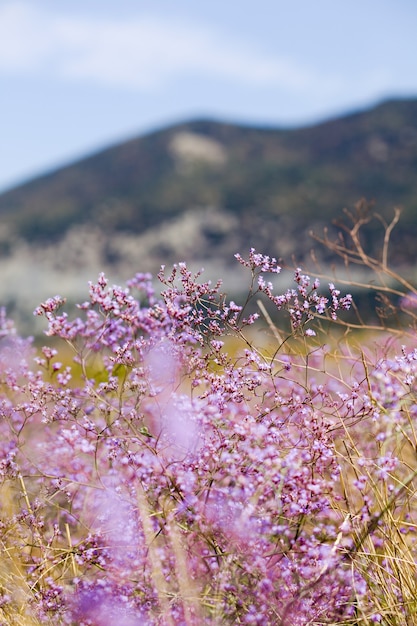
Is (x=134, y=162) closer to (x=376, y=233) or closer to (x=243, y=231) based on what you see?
(x=243, y=231)

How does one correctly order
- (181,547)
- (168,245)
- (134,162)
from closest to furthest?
(181,547), (168,245), (134,162)

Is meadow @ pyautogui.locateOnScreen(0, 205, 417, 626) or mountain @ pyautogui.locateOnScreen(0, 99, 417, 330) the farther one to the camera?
mountain @ pyautogui.locateOnScreen(0, 99, 417, 330)

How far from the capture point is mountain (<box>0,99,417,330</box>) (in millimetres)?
54000

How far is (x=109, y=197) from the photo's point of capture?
2511 inches

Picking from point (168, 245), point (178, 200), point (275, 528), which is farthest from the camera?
point (178, 200)

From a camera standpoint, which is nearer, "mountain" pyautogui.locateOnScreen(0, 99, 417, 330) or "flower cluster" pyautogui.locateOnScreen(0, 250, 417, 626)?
"flower cluster" pyautogui.locateOnScreen(0, 250, 417, 626)

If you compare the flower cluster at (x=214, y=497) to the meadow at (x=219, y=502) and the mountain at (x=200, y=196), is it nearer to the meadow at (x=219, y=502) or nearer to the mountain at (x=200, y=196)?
the meadow at (x=219, y=502)

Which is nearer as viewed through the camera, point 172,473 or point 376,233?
point 172,473

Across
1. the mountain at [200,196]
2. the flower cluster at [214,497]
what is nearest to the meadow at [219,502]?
the flower cluster at [214,497]

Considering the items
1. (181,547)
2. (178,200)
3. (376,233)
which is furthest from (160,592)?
(178,200)

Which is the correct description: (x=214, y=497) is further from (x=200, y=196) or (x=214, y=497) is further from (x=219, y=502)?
(x=200, y=196)

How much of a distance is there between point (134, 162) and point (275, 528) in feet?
231

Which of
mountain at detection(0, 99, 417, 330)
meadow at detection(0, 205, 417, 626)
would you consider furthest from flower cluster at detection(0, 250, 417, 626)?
mountain at detection(0, 99, 417, 330)

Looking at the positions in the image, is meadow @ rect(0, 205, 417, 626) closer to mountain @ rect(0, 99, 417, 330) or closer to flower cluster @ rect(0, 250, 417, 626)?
flower cluster @ rect(0, 250, 417, 626)
